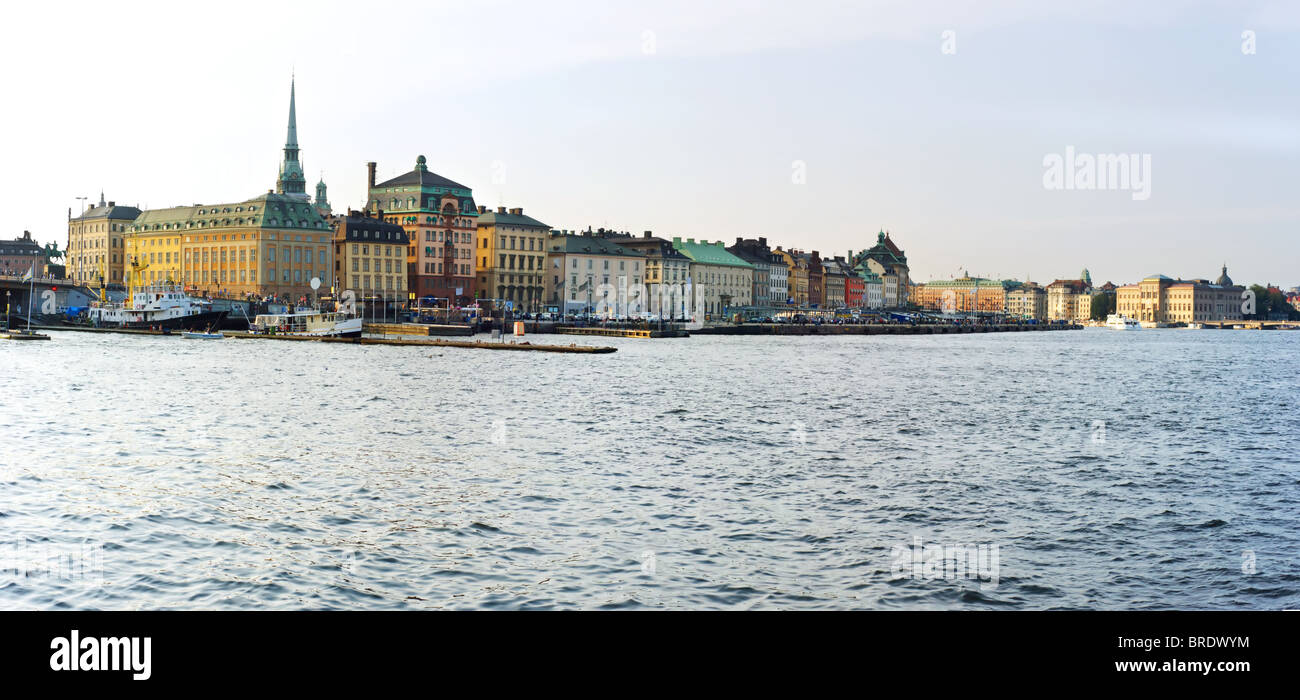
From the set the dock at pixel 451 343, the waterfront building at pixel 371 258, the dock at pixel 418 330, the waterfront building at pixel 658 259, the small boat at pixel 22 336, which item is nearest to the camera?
the dock at pixel 451 343

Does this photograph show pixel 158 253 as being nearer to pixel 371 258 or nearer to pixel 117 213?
pixel 117 213

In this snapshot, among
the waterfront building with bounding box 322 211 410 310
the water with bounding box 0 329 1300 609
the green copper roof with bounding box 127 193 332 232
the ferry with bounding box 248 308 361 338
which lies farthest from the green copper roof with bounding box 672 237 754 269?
the water with bounding box 0 329 1300 609

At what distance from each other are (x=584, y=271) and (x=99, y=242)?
77.5 metres

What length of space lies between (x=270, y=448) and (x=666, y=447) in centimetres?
966

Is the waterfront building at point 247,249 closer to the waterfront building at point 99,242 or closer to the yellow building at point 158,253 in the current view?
the yellow building at point 158,253

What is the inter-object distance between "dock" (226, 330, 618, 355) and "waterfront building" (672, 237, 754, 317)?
88068 mm

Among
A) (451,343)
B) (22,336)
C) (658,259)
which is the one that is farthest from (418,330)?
(658,259)

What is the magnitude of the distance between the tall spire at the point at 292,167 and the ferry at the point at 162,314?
6739 cm

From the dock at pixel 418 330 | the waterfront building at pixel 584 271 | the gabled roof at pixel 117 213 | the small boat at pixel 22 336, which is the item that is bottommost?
the small boat at pixel 22 336

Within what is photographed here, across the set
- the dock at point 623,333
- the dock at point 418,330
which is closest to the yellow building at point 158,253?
the dock at point 418,330

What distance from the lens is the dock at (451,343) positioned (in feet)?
252

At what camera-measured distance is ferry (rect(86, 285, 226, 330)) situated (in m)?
100

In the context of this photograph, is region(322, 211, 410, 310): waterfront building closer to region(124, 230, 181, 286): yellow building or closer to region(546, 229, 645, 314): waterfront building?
region(546, 229, 645, 314): waterfront building

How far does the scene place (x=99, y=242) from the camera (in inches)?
6742
